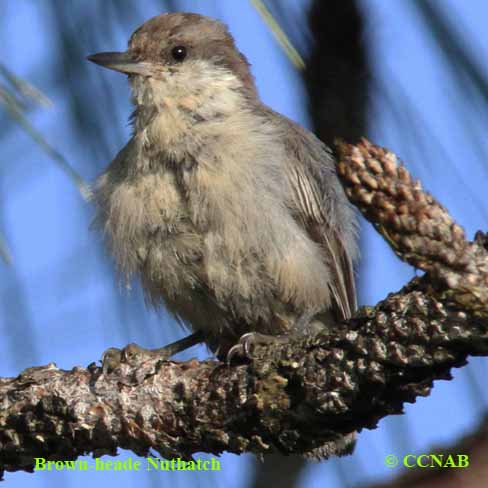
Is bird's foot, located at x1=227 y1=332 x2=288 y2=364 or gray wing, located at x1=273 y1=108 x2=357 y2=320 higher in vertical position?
gray wing, located at x1=273 y1=108 x2=357 y2=320

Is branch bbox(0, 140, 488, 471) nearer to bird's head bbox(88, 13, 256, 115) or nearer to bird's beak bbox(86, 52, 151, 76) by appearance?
bird's beak bbox(86, 52, 151, 76)

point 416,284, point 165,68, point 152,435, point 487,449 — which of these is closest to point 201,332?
point 165,68

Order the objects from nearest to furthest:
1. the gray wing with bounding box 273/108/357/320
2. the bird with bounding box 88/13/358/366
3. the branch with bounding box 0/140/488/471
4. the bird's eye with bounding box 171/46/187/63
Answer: the branch with bounding box 0/140/488/471, the bird with bounding box 88/13/358/366, the gray wing with bounding box 273/108/357/320, the bird's eye with bounding box 171/46/187/63

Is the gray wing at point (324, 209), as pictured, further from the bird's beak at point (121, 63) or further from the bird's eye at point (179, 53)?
the bird's beak at point (121, 63)

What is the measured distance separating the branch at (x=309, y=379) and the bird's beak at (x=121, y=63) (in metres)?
0.89

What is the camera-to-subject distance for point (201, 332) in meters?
3.85

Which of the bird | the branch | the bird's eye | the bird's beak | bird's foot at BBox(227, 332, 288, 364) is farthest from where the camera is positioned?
the bird's eye

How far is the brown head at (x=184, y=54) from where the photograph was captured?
380cm

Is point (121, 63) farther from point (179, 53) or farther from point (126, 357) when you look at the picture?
point (126, 357)

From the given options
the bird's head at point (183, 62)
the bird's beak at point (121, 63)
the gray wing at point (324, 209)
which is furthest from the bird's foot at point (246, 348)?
the bird's head at point (183, 62)

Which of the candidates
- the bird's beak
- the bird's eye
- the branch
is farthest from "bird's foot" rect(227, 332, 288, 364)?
the bird's eye

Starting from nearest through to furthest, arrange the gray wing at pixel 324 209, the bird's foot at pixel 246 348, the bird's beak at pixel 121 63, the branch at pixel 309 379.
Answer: the branch at pixel 309 379 → the bird's beak at pixel 121 63 → the bird's foot at pixel 246 348 → the gray wing at pixel 324 209

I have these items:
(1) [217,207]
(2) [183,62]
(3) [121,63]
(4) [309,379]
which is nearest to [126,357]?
(4) [309,379]

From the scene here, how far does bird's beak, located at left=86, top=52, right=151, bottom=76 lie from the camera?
7.95 feet
